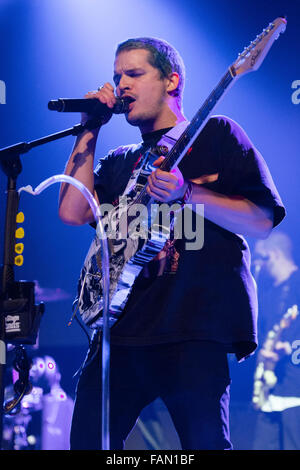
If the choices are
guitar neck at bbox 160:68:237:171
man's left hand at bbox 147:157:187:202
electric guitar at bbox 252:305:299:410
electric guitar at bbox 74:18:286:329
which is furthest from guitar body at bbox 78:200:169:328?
electric guitar at bbox 252:305:299:410

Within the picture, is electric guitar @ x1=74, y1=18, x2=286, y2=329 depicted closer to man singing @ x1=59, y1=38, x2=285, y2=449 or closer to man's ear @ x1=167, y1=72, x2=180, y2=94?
man singing @ x1=59, y1=38, x2=285, y2=449

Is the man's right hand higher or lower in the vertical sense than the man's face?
lower

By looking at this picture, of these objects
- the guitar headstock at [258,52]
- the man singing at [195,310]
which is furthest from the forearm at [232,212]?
the guitar headstock at [258,52]

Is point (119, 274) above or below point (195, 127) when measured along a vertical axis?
below

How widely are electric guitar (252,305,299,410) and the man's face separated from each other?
53.2 inches

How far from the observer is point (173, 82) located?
2092mm

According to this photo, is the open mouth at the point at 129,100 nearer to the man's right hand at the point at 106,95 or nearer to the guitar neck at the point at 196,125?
the man's right hand at the point at 106,95

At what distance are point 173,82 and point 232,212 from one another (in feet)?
2.23

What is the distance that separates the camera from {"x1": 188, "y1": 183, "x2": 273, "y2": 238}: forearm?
166 centimetres

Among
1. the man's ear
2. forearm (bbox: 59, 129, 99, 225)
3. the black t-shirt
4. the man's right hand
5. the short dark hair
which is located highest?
the short dark hair

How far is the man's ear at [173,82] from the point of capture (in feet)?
6.81

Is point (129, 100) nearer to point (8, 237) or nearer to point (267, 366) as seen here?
point (8, 237)

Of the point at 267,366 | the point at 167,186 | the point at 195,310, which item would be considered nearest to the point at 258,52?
the point at 167,186
